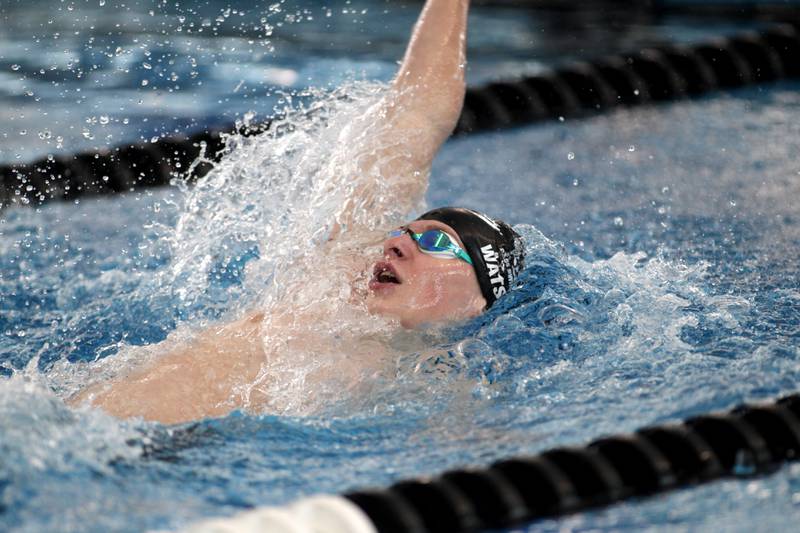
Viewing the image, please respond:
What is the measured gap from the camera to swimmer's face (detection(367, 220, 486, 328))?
2.45 metres

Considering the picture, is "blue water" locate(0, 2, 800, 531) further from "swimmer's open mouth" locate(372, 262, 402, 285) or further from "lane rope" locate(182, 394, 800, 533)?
"swimmer's open mouth" locate(372, 262, 402, 285)

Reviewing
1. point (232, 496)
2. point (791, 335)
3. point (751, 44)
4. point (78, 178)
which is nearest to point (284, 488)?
point (232, 496)

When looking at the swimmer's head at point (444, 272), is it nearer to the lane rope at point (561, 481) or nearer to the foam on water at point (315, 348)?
the foam on water at point (315, 348)

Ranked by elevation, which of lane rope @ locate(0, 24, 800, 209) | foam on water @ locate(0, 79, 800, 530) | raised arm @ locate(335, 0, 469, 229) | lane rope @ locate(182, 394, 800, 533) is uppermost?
lane rope @ locate(0, 24, 800, 209)

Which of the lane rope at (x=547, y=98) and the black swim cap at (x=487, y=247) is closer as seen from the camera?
the black swim cap at (x=487, y=247)

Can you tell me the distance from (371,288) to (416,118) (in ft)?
1.88

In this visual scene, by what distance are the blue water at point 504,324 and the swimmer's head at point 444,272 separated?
76 mm

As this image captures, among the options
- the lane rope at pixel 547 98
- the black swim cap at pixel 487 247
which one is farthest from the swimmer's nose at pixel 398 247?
the lane rope at pixel 547 98

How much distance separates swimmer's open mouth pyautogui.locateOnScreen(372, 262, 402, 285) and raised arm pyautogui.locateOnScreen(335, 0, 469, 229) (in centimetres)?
29

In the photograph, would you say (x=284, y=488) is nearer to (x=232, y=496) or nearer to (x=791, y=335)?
(x=232, y=496)

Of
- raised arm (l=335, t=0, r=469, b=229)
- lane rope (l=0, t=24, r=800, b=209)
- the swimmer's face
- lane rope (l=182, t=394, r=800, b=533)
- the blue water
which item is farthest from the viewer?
lane rope (l=0, t=24, r=800, b=209)

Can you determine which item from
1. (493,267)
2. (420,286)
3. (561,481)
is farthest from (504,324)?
(561,481)

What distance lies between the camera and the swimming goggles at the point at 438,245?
98.5 inches

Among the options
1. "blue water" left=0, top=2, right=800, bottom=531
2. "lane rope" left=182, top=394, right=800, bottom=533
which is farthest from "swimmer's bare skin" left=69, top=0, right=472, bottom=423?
"lane rope" left=182, top=394, right=800, bottom=533
